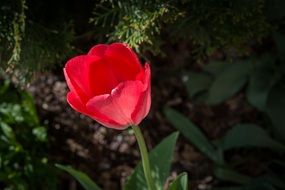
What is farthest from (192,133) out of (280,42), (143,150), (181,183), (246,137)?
Answer: (143,150)

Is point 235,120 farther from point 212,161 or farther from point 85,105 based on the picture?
point 85,105

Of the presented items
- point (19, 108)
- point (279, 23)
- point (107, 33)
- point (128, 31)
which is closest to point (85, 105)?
point (128, 31)

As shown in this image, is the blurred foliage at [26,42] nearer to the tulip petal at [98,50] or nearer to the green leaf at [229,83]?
the tulip petal at [98,50]

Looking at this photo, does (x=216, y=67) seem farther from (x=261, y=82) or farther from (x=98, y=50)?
(x=98, y=50)

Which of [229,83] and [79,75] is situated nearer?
[79,75]

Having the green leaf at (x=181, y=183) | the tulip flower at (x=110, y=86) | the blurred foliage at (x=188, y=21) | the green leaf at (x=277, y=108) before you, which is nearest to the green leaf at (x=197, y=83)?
the green leaf at (x=277, y=108)

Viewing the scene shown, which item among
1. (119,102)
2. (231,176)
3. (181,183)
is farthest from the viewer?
(231,176)
